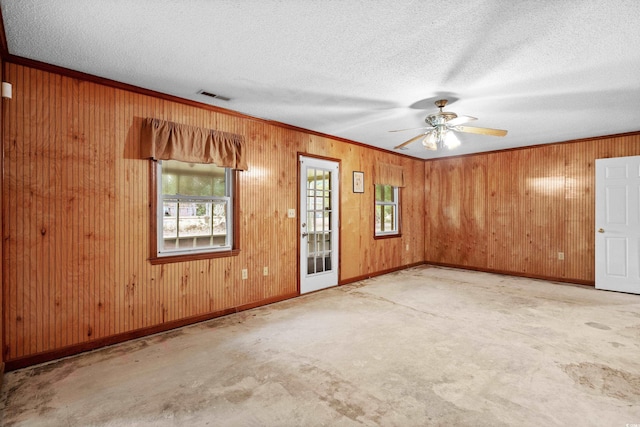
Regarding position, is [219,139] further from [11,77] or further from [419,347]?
[419,347]

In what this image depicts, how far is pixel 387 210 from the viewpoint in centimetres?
676

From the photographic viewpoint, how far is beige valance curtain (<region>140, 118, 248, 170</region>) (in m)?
3.22

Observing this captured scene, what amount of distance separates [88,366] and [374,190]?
495cm

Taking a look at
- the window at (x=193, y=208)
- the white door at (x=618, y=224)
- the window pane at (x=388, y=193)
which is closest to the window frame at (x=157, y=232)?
the window at (x=193, y=208)

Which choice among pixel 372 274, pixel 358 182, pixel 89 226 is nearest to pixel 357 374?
A: pixel 89 226

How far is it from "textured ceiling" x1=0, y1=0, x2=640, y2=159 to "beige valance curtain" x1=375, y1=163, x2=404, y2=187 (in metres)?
2.33

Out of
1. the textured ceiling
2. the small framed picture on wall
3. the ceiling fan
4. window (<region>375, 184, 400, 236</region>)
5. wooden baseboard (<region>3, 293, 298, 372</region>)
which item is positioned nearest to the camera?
the textured ceiling

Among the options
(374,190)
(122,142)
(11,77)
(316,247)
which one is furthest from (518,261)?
(11,77)

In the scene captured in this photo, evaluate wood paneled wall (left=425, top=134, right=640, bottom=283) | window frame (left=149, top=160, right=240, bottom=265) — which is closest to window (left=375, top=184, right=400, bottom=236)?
wood paneled wall (left=425, top=134, right=640, bottom=283)

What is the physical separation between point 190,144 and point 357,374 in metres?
2.91

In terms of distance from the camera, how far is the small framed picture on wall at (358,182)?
18.6 ft

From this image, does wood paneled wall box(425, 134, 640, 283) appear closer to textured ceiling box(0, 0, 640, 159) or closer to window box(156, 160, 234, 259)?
textured ceiling box(0, 0, 640, 159)

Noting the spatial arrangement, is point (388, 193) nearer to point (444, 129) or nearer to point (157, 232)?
point (444, 129)

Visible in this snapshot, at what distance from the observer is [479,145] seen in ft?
19.3
